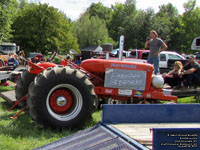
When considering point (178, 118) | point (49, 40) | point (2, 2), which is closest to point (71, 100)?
point (178, 118)

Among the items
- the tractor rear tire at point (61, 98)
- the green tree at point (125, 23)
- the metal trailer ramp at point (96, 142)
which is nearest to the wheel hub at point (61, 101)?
the tractor rear tire at point (61, 98)

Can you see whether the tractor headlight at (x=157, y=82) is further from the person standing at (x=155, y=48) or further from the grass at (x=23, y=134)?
the person standing at (x=155, y=48)

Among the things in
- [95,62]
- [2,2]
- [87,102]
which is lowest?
[87,102]

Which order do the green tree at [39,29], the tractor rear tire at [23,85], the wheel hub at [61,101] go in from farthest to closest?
1. the green tree at [39,29]
2. the tractor rear tire at [23,85]
3. the wheel hub at [61,101]

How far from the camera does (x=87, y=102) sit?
198 inches

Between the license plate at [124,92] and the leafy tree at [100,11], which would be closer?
the license plate at [124,92]

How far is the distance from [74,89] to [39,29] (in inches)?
1405

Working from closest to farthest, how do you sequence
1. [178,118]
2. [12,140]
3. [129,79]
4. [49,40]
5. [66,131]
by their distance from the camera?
1. [178,118]
2. [12,140]
3. [66,131]
4. [129,79]
5. [49,40]

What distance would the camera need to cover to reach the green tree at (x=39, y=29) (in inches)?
1540

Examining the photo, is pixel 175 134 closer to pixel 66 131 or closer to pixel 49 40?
A: pixel 66 131

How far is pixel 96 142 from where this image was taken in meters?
3.01

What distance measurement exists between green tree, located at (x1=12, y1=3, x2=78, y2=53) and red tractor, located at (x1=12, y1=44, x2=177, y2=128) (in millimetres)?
33600

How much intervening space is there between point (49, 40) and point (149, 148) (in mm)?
37189

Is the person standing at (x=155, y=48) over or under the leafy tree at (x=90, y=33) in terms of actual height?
under
